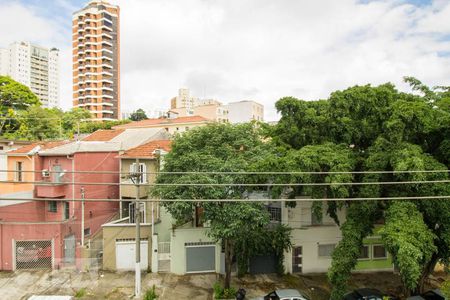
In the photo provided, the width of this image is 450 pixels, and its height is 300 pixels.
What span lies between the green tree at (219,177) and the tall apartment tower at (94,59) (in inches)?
2683

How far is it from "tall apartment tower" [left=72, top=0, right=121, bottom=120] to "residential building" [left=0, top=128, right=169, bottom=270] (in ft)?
193

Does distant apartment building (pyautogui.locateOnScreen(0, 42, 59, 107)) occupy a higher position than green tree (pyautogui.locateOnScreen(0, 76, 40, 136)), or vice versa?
distant apartment building (pyautogui.locateOnScreen(0, 42, 59, 107))

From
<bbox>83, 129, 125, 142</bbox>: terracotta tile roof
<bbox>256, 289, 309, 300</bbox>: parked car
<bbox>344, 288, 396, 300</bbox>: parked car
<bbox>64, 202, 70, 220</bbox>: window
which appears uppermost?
<bbox>83, 129, 125, 142</bbox>: terracotta tile roof

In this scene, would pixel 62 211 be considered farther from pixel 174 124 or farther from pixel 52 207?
pixel 174 124

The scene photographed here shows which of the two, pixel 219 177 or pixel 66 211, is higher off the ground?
pixel 219 177

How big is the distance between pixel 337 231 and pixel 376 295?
5.26 meters

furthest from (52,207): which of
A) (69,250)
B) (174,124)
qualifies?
(174,124)

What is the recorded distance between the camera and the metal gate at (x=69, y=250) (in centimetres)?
1834

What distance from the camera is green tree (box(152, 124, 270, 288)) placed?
14.6 metres

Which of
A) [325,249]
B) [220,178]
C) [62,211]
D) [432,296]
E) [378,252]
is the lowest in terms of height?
[432,296]

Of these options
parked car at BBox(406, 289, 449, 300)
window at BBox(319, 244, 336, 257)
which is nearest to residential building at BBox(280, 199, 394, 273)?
window at BBox(319, 244, 336, 257)

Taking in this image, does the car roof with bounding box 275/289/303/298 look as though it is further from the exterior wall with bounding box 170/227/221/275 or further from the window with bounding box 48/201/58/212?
the window with bounding box 48/201/58/212

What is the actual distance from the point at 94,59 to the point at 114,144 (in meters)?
63.3

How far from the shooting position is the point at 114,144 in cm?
2375
